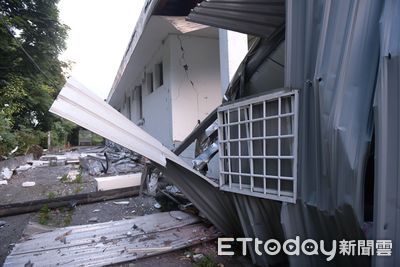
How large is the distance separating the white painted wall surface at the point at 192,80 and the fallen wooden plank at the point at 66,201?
176 cm

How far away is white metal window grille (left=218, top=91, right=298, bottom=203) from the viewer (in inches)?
79.6

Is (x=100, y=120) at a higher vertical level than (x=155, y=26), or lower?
lower

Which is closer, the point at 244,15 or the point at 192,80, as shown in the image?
the point at 244,15

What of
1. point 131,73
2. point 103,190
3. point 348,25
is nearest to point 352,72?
point 348,25

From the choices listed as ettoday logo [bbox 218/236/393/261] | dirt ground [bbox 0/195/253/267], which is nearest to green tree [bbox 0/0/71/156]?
dirt ground [bbox 0/195/253/267]

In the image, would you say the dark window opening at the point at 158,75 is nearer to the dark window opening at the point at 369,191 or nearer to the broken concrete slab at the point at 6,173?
the broken concrete slab at the point at 6,173

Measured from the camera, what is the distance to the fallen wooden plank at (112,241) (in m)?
2.69

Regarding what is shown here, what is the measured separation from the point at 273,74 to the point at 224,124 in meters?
0.67

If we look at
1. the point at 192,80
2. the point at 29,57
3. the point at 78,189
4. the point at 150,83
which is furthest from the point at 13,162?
the point at 192,80

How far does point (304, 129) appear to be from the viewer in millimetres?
1901

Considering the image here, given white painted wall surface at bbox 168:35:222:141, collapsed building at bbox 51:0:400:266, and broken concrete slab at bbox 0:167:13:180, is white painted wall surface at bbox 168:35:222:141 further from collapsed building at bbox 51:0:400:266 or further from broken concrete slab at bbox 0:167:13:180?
broken concrete slab at bbox 0:167:13:180

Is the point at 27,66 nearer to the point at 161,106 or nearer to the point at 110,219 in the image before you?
the point at 161,106

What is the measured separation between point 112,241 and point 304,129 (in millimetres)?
2366

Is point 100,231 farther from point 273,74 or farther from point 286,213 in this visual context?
point 273,74
